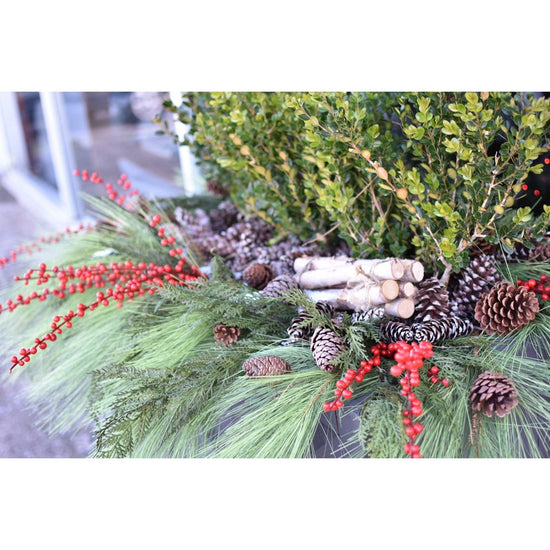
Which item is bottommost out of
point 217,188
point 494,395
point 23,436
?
point 23,436

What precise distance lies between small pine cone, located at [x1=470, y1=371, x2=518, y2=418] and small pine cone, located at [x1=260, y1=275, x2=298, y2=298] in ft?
0.95

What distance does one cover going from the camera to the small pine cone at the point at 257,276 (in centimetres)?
85

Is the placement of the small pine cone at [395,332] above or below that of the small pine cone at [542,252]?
below

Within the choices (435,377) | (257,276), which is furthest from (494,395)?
(257,276)

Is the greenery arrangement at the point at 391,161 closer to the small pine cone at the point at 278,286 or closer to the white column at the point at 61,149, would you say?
the small pine cone at the point at 278,286

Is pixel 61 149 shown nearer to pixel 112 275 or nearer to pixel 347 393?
pixel 112 275

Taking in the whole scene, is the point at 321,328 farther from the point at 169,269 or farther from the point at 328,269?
the point at 169,269

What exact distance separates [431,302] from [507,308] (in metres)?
0.09

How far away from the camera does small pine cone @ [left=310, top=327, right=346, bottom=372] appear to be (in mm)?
613

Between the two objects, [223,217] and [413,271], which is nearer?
[413,271]

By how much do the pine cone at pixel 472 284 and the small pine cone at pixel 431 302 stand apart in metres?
0.03

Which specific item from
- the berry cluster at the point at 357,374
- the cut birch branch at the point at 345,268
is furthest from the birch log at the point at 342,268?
the berry cluster at the point at 357,374

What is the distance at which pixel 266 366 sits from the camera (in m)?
0.63

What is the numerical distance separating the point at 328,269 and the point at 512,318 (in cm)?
26
